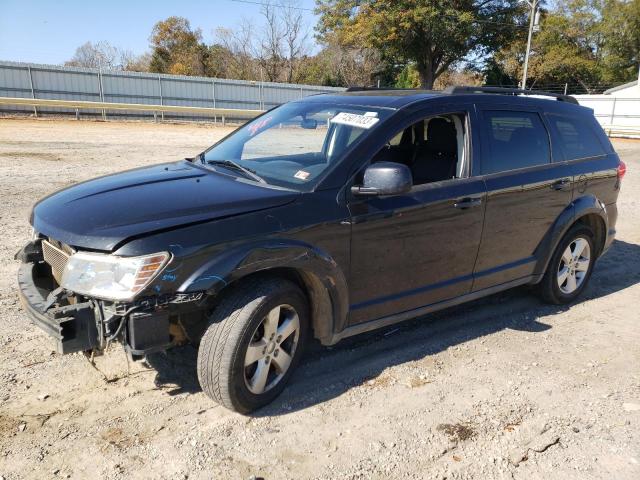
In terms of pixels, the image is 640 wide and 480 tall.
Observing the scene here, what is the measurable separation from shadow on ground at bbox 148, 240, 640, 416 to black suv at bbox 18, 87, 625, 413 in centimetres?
25

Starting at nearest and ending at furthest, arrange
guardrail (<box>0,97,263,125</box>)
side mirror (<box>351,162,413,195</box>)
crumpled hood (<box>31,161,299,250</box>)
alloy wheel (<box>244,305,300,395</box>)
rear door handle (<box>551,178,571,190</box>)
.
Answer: crumpled hood (<box>31,161,299,250</box>), alloy wheel (<box>244,305,300,395</box>), side mirror (<box>351,162,413,195</box>), rear door handle (<box>551,178,571,190</box>), guardrail (<box>0,97,263,125</box>)

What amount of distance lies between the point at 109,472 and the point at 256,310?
1059 millimetres

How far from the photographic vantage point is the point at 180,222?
9.17ft

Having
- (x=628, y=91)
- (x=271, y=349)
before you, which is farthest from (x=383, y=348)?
(x=628, y=91)

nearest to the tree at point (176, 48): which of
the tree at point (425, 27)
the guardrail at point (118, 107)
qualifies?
the tree at point (425, 27)

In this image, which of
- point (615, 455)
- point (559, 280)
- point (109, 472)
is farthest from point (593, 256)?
point (109, 472)

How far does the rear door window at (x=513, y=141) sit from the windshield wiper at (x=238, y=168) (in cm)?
172

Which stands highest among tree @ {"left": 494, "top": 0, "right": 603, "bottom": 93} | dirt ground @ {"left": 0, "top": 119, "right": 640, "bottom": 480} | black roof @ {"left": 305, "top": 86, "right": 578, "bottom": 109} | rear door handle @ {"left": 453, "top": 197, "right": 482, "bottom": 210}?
tree @ {"left": 494, "top": 0, "right": 603, "bottom": 93}

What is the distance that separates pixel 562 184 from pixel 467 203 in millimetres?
1275

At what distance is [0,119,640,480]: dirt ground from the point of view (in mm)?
2795

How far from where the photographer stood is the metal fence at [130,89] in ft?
82.9

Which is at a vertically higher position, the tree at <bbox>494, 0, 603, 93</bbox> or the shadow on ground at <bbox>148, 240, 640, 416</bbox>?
the tree at <bbox>494, 0, 603, 93</bbox>

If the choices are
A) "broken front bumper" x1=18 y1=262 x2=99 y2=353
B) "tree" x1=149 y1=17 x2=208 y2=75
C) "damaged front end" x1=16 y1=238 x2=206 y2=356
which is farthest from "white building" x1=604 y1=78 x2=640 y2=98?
"broken front bumper" x1=18 y1=262 x2=99 y2=353

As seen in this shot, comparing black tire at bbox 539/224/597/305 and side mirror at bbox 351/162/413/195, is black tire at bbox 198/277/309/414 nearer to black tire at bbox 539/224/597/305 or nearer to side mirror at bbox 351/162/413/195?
side mirror at bbox 351/162/413/195
